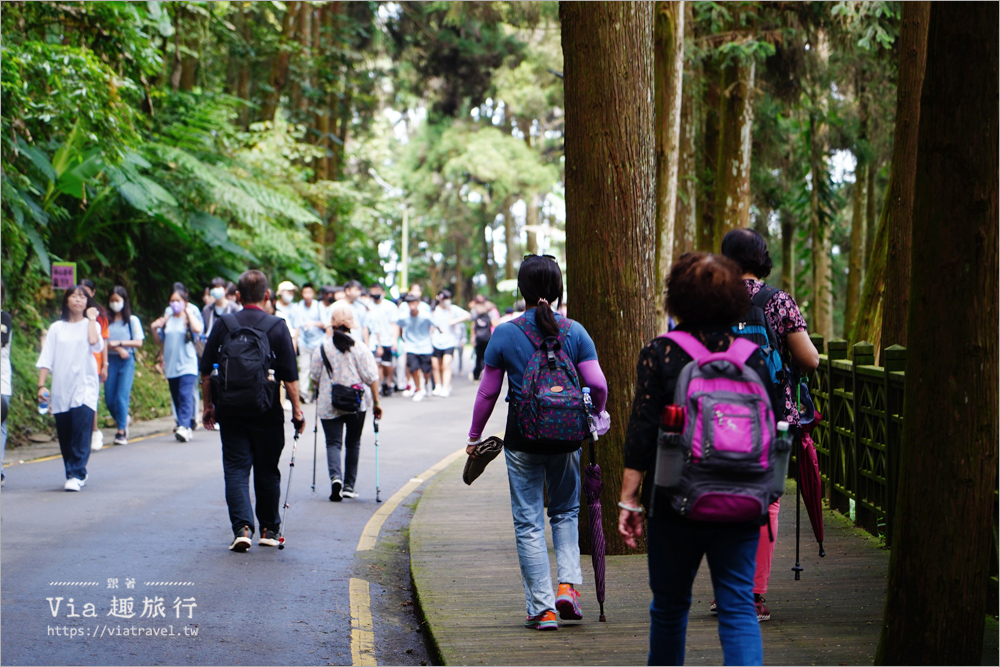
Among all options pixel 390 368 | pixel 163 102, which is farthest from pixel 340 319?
pixel 163 102

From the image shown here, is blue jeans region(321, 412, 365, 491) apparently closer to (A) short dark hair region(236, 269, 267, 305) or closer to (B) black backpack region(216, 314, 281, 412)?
(B) black backpack region(216, 314, 281, 412)

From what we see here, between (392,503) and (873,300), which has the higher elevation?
(873,300)

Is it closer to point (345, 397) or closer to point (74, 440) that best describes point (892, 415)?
point (345, 397)

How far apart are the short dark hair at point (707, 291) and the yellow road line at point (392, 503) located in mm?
5203

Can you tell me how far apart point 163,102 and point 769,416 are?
22457 millimetres

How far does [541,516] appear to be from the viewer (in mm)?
5859

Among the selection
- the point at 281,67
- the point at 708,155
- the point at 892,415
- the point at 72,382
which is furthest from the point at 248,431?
the point at 281,67

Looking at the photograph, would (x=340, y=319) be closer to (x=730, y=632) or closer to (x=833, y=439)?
(x=833, y=439)

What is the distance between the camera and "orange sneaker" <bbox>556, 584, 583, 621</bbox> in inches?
231

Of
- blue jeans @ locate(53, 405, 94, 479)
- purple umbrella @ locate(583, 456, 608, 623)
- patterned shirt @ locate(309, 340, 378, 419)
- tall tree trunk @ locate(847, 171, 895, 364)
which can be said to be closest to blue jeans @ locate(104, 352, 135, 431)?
blue jeans @ locate(53, 405, 94, 479)

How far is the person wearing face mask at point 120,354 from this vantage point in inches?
541

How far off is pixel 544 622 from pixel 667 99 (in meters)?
9.20

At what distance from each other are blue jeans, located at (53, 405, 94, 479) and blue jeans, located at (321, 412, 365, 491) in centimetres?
248

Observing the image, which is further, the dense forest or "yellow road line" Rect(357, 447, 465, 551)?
the dense forest
